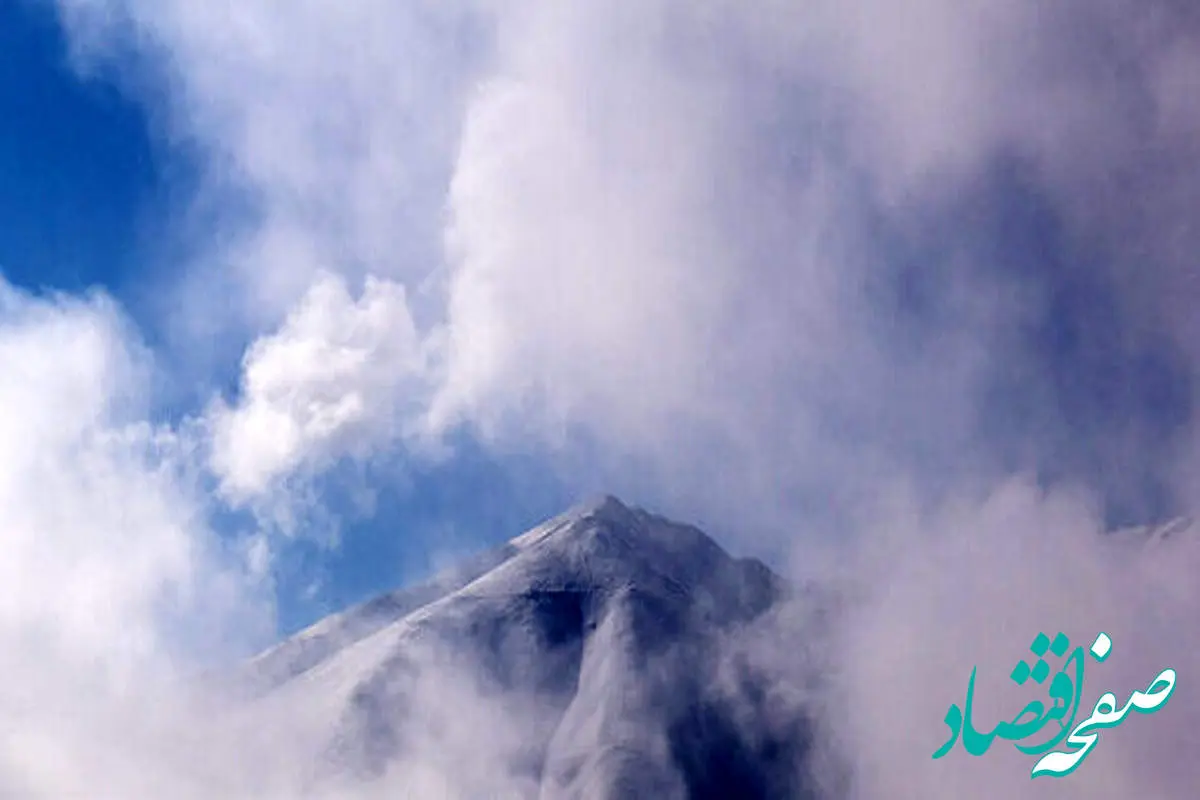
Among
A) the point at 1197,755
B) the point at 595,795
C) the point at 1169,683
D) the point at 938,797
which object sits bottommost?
the point at 1169,683

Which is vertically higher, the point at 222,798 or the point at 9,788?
the point at 222,798

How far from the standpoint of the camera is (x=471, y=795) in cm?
19800

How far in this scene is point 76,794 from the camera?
6088 inches

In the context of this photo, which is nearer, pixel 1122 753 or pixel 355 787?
pixel 1122 753

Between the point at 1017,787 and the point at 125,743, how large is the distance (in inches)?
5237

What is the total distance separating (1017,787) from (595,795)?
6520 cm

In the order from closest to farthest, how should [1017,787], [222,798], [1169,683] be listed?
[1169,683] → [1017,787] → [222,798]

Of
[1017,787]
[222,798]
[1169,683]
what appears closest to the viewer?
[1169,683]

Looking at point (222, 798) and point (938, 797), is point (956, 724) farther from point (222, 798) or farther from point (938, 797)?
point (222, 798)

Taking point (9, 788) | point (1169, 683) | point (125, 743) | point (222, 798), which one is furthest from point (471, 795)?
point (1169, 683)

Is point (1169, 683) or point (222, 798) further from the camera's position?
point (222, 798)

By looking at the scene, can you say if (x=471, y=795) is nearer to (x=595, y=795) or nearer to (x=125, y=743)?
(x=595, y=795)

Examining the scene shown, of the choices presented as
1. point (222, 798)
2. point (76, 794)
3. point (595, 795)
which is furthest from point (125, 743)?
point (595, 795)

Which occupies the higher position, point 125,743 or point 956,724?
point 125,743
